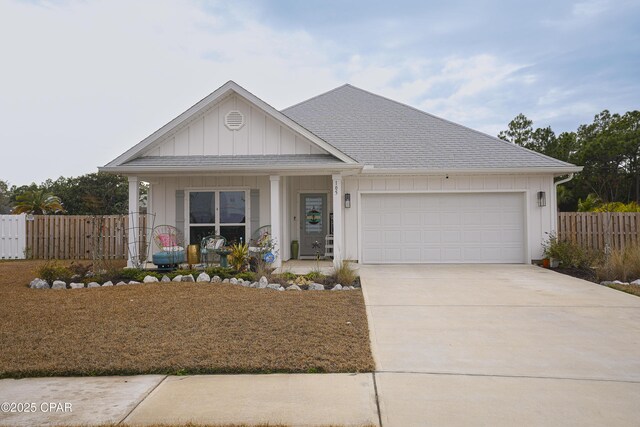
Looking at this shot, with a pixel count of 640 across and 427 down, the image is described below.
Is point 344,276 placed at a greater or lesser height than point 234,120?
lesser

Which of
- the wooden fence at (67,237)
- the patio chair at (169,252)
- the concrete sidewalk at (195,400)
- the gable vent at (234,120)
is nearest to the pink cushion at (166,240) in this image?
the patio chair at (169,252)

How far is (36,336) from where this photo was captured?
17.4ft

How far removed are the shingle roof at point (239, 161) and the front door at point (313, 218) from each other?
10.3ft

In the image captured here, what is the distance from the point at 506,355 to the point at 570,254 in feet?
27.8

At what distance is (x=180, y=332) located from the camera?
5453mm

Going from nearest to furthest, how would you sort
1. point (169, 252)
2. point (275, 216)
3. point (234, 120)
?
point (169, 252)
point (275, 216)
point (234, 120)

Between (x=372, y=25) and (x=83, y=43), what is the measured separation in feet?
29.3

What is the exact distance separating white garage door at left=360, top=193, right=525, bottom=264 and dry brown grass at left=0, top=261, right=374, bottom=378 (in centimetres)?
515

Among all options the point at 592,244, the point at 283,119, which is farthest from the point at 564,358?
the point at 592,244

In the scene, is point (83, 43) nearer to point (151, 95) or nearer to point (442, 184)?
point (151, 95)

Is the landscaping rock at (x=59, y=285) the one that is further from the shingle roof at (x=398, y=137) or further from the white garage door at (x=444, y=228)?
the shingle roof at (x=398, y=137)

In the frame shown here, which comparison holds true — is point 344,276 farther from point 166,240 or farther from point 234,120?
point 234,120

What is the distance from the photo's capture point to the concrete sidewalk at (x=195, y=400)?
10.8 feet

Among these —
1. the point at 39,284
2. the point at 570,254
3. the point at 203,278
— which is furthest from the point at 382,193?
the point at 39,284
